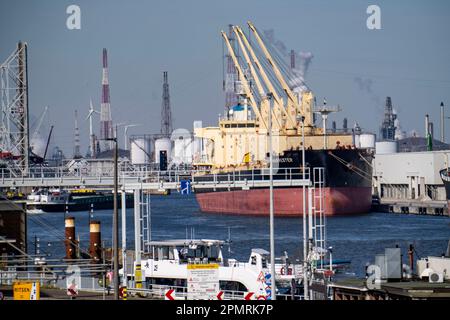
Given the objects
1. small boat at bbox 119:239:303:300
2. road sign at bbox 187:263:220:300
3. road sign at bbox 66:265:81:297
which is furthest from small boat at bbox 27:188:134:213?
road sign at bbox 187:263:220:300

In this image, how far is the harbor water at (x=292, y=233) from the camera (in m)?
29.6

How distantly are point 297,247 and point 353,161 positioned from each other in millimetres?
20567

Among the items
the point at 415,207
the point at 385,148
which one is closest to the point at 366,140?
the point at 385,148

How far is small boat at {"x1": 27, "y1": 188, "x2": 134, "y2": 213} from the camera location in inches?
2404

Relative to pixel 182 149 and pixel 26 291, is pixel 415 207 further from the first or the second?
pixel 26 291

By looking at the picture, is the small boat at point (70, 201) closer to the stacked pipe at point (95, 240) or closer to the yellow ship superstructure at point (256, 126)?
the yellow ship superstructure at point (256, 126)

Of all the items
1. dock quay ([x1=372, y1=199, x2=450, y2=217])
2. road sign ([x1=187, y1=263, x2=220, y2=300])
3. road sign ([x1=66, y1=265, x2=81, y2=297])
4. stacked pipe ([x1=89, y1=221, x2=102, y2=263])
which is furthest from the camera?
dock quay ([x1=372, y1=199, x2=450, y2=217])

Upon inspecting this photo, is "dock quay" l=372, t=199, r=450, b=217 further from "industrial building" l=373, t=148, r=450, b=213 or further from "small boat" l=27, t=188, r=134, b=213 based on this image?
"small boat" l=27, t=188, r=134, b=213

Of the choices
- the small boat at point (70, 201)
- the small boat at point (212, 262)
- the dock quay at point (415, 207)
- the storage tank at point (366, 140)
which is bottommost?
the small boat at point (212, 262)

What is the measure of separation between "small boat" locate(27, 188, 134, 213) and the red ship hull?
9.38 metres

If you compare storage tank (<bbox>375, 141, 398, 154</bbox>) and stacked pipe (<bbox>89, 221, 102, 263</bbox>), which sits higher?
storage tank (<bbox>375, 141, 398, 154</bbox>)

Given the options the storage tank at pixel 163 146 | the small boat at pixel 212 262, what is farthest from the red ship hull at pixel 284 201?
the storage tank at pixel 163 146

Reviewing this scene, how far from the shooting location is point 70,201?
212 feet

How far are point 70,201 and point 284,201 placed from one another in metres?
21.1
